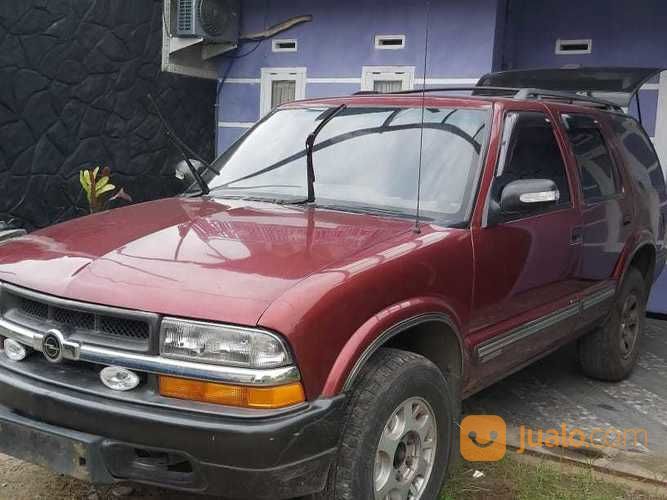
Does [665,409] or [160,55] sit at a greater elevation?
[160,55]

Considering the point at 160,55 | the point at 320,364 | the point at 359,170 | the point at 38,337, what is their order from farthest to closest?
the point at 160,55, the point at 359,170, the point at 38,337, the point at 320,364

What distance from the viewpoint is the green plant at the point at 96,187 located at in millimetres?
8719

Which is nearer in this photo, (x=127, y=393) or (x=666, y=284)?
(x=127, y=393)

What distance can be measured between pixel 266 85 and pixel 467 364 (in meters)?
7.42

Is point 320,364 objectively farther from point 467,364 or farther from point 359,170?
point 359,170

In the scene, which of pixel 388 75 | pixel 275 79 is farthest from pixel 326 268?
pixel 275 79

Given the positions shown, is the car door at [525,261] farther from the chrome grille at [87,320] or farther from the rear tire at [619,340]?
the chrome grille at [87,320]

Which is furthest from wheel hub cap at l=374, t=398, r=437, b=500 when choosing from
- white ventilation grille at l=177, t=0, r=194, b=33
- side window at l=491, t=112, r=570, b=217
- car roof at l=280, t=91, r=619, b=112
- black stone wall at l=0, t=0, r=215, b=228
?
white ventilation grille at l=177, t=0, r=194, b=33

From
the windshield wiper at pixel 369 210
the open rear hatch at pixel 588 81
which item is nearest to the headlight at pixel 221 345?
the windshield wiper at pixel 369 210

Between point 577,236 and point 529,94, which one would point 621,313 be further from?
point 529,94

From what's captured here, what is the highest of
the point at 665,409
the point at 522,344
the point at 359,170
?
the point at 359,170

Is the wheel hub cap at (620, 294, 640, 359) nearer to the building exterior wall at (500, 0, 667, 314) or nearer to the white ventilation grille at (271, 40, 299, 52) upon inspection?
the building exterior wall at (500, 0, 667, 314)

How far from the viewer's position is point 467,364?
135 inches

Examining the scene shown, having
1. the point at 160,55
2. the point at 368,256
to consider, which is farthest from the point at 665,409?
the point at 160,55
